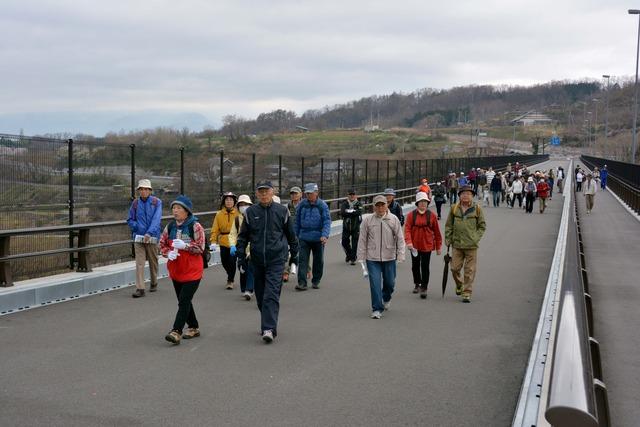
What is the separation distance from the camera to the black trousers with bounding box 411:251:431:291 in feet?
39.0

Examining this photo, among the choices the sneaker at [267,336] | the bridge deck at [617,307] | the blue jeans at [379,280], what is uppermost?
the blue jeans at [379,280]

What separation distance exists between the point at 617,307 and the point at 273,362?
6.40 meters

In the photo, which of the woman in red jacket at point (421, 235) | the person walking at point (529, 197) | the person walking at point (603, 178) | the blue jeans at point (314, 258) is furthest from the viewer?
the person walking at point (603, 178)

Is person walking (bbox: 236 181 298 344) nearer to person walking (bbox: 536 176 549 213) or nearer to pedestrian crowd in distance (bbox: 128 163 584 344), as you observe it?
pedestrian crowd in distance (bbox: 128 163 584 344)

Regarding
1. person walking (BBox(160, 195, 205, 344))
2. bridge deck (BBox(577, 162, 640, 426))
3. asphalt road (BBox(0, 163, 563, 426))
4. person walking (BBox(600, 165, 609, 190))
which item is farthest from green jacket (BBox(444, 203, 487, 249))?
person walking (BBox(600, 165, 609, 190))

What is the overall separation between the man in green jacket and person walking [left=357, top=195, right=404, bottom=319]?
5.54 ft

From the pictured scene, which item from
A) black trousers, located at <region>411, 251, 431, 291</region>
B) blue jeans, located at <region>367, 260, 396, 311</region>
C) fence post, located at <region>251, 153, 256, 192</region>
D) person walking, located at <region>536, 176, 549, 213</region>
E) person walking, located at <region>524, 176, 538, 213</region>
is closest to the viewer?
blue jeans, located at <region>367, 260, 396, 311</region>

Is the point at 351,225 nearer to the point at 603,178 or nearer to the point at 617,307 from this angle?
the point at 617,307

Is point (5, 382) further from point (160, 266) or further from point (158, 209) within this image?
point (160, 266)

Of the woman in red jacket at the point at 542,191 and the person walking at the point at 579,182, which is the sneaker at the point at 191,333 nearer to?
the woman in red jacket at the point at 542,191

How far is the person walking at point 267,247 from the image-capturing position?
8523mm

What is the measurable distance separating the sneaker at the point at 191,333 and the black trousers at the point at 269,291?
29.7 inches

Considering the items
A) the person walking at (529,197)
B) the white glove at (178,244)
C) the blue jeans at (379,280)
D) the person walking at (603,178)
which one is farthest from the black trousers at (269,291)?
the person walking at (603,178)

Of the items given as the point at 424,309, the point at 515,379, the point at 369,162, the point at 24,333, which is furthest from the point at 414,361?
the point at 369,162
